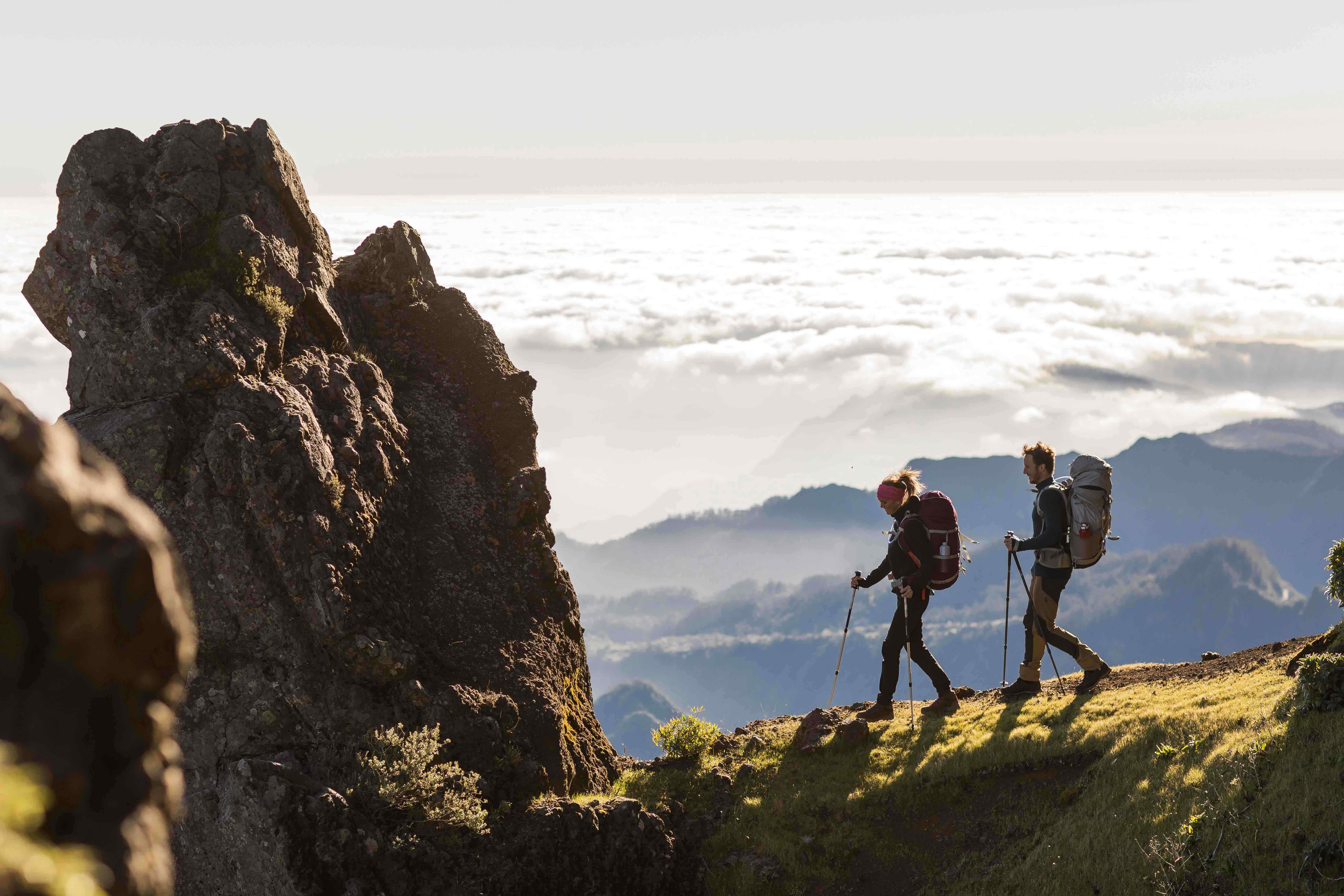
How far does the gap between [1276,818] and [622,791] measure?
34.0 feet

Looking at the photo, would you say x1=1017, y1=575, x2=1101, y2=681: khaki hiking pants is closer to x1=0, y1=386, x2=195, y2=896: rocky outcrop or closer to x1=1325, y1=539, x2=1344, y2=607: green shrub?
x1=1325, y1=539, x2=1344, y2=607: green shrub

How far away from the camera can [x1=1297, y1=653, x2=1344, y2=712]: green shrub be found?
1319 centimetres

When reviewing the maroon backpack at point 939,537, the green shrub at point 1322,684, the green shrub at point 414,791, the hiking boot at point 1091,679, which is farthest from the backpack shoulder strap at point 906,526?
the green shrub at point 414,791

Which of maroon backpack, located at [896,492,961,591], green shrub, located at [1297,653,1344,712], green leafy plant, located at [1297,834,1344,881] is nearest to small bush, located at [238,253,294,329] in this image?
maroon backpack, located at [896,492,961,591]

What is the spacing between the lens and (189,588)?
13828 millimetres

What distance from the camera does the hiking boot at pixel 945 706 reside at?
1938 cm

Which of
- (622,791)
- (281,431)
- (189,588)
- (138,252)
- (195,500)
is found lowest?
(622,791)

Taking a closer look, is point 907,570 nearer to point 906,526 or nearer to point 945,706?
point 906,526

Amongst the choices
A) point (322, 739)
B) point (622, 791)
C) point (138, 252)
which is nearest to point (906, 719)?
point (622, 791)

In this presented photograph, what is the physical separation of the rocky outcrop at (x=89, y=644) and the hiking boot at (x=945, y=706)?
58.0 feet

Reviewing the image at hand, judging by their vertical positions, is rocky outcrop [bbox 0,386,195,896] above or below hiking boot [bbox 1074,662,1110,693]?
above

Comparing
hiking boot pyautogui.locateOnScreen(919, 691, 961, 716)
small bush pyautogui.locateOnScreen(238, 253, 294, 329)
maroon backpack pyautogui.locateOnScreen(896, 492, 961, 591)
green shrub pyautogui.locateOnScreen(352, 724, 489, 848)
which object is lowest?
hiking boot pyautogui.locateOnScreen(919, 691, 961, 716)

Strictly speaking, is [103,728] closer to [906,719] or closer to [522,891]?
[522,891]

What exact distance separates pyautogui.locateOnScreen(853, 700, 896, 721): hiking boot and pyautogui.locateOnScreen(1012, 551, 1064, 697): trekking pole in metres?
3.48
